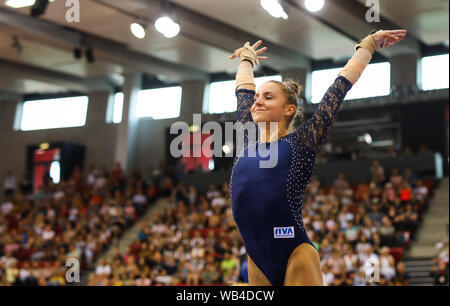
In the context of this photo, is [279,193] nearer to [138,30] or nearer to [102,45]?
[138,30]

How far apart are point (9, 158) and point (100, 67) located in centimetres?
651

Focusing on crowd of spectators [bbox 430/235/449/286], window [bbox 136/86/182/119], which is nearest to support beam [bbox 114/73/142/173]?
window [bbox 136/86/182/119]

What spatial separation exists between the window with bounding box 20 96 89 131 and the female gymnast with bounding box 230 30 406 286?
917 inches

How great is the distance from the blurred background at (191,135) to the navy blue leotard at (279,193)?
28.0 feet

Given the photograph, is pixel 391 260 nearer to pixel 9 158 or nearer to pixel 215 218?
pixel 215 218

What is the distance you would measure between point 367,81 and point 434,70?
226 centimetres

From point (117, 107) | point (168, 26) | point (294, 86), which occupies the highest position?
point (117, 107)

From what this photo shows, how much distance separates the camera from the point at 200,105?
22.4 metres

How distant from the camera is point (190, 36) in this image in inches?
682

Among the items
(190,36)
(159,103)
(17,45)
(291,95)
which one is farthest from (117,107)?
(291,95)

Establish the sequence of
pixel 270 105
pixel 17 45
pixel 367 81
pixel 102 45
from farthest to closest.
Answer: pixel 367 81 < pixel 102 45 < pixel 17 45 < pixel 270 105

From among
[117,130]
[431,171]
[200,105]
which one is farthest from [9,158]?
[431,171]

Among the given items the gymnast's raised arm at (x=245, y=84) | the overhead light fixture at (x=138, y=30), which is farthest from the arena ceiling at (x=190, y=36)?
the gymnast's raised arm at (x=245, y=84)

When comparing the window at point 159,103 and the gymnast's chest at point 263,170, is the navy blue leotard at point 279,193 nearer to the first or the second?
the gymnast's chest at point 263,170
